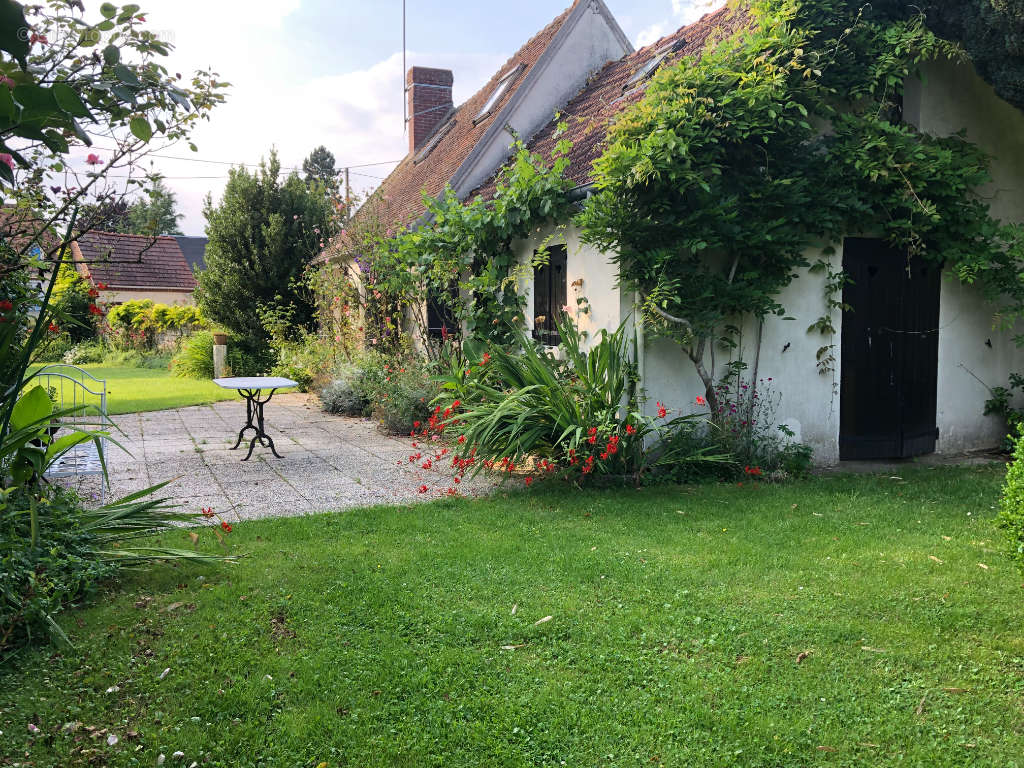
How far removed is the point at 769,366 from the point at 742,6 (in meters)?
4.06

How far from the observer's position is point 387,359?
11.4 m

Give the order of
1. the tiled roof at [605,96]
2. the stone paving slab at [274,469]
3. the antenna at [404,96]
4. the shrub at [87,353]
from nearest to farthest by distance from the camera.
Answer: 1. the stone paving slab at [274,469]
2. the tiled roof at [605,96]
3. the antenna at [404,96]
4. the shrub at [87,353]

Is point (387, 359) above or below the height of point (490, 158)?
below

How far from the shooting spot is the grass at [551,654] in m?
2.58

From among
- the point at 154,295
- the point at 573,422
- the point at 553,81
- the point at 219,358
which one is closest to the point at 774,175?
the point at 573,422

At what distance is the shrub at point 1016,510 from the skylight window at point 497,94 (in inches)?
443

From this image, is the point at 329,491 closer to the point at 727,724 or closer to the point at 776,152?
the point at 727,724

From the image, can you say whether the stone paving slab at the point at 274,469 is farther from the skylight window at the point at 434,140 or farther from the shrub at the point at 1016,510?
the skylight window at the point at 434,140

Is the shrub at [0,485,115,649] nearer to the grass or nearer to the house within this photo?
the grass

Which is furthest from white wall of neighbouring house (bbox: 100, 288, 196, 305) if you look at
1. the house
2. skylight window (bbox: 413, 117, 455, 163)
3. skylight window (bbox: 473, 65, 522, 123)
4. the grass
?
the grass

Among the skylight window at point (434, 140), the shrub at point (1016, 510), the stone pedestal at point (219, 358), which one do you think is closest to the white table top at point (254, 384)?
the shrub at point (1016, 510)

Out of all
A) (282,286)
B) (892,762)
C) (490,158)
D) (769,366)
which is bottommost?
(892,762)

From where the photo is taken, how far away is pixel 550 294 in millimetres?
8656

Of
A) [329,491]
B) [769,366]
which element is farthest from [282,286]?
[769,366]
